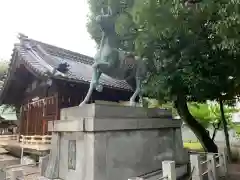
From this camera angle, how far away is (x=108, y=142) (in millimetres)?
5305

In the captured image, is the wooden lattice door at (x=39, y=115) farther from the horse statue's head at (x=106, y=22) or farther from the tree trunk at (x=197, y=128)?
the tree trunk at (x=197, y=128)

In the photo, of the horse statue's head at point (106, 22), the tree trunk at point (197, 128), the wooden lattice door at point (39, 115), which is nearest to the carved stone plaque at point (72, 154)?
the horse statue's head at point (106, 22)

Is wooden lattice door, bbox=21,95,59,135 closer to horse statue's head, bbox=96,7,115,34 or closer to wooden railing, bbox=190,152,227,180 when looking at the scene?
horse statue's head, bbox=96,7,115,34

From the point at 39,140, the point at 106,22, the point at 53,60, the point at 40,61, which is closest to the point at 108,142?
the point at 106,22

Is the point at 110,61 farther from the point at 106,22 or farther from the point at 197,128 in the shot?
the point at 197,128

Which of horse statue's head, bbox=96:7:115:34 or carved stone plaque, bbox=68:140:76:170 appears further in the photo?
horse statue's head, bbox=96:7:115:34

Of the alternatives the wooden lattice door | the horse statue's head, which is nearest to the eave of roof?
the wooden lattice door

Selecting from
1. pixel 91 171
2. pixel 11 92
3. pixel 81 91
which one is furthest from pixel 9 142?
pixel 91 171

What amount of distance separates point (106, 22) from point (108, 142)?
317cm

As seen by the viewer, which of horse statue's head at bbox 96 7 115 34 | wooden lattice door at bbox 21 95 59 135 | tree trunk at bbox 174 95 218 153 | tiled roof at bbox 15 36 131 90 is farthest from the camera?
wooden lattice door at bbox 21 95 59 135

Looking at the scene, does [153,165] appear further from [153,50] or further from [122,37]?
[122,37]

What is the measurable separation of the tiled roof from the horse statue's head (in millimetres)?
2527

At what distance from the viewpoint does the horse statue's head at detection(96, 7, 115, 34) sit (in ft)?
19.8

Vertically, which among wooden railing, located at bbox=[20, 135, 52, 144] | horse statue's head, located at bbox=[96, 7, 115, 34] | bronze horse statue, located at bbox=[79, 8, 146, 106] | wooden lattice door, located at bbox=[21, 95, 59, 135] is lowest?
wooden railing, located at bbox=[20, 135, 52, 144]
